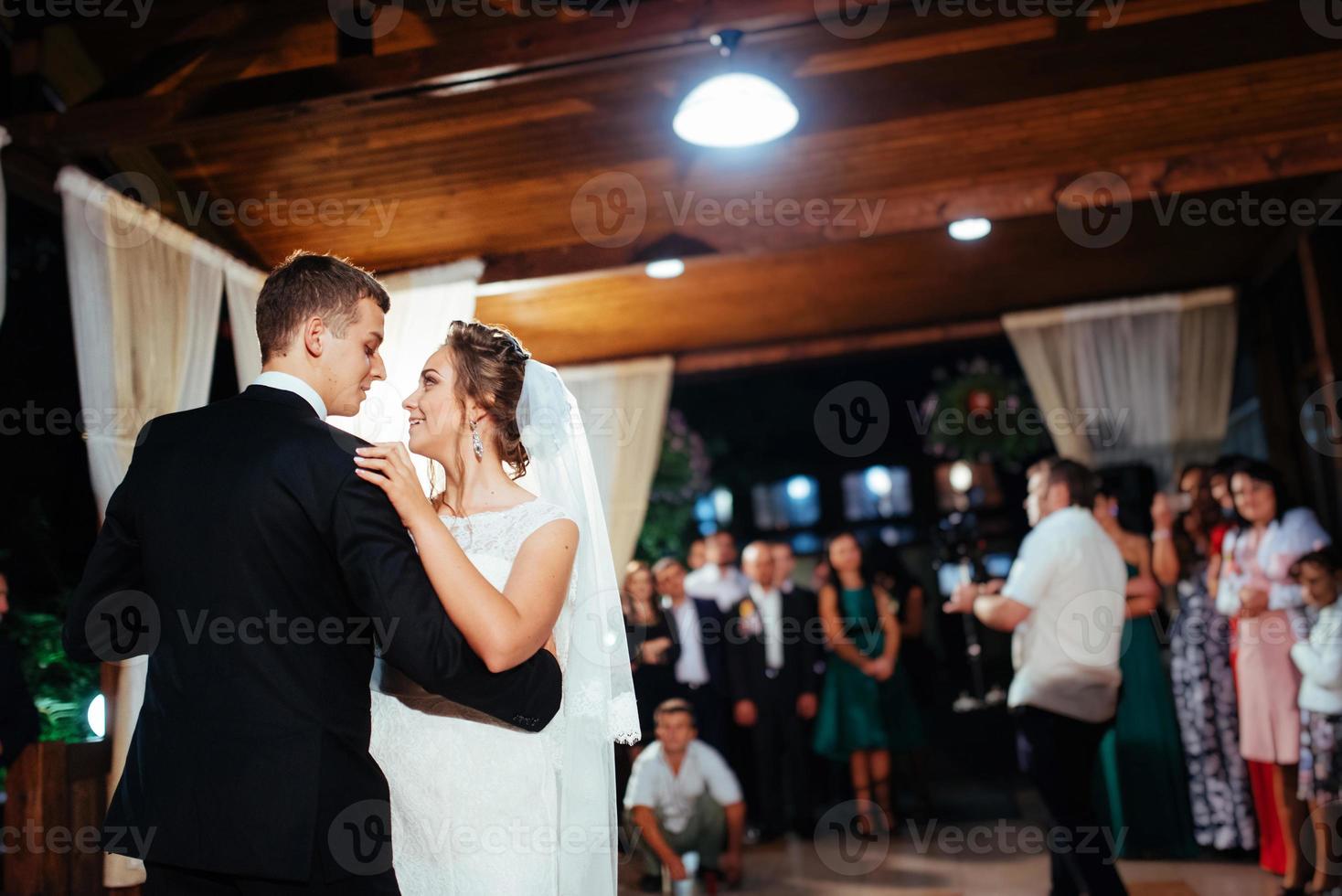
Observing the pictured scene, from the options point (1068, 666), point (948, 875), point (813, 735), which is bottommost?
point (948, 875)

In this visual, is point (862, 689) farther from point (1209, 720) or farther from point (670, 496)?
point (670, 496)

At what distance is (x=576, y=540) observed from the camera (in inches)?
80.7

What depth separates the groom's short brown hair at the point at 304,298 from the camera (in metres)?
1.81

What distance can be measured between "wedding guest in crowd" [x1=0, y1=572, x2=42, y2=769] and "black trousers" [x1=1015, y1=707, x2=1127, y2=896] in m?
3.53

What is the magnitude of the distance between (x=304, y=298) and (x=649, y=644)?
15.9 feet

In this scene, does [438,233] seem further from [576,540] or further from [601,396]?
[576,540]

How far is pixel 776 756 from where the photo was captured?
6867mm

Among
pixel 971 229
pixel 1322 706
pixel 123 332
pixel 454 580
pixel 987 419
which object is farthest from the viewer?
pixel 987 419

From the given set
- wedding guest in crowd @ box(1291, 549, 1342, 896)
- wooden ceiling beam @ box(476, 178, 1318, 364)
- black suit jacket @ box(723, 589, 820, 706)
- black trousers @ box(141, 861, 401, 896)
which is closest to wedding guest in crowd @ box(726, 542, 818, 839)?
black suit jacket @ box(723, 589, 820, 706)

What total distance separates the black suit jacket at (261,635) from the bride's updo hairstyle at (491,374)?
0.52 m

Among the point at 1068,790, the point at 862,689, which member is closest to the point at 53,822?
the point at 1068,790

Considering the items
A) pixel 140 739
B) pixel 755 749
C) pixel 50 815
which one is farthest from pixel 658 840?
pixel 140 739

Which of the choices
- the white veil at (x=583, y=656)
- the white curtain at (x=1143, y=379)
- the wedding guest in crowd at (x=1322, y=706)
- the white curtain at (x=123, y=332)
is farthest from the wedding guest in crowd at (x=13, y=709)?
the white curtain at (x=1143, y=379)

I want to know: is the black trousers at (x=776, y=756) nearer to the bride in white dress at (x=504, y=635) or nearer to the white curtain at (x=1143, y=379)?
the white curtain at (x=1143, y=379)
